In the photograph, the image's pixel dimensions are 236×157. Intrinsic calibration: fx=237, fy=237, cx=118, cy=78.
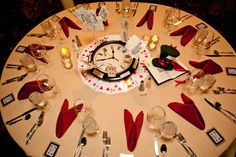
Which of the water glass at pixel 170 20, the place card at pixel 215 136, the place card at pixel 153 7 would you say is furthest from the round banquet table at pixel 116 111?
the place card at pixel 153 7

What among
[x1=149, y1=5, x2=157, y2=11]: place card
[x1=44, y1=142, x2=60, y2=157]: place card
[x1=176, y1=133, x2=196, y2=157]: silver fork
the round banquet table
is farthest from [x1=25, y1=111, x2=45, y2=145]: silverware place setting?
[x1=149, y1=5, x2=157, y2=11]: place card

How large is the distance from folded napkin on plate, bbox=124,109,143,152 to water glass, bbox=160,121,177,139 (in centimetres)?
15

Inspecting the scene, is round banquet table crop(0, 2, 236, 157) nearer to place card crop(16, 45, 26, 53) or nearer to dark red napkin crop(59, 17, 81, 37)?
place card crop(16, 45, 26, 53)

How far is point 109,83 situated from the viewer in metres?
1.81

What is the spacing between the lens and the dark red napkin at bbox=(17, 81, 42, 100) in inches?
69.4

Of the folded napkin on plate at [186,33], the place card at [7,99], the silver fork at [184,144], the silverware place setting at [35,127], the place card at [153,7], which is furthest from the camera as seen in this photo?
the place card at [153,7]

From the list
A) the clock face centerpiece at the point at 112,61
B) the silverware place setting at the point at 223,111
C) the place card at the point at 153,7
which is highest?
the place card at the point at 153,7

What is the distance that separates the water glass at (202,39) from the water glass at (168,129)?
0.77 m

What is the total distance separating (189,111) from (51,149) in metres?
0.94

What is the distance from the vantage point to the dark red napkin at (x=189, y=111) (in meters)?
1.57

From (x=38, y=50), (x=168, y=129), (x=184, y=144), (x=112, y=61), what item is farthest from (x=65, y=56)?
(x=184, y=144)

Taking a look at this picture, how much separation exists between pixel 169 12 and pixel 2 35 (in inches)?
93.9

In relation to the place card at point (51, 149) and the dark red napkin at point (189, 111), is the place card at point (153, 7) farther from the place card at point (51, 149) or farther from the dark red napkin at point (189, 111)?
the place card at point (51, 149)

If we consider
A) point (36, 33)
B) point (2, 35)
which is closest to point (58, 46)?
point (36, 33)
